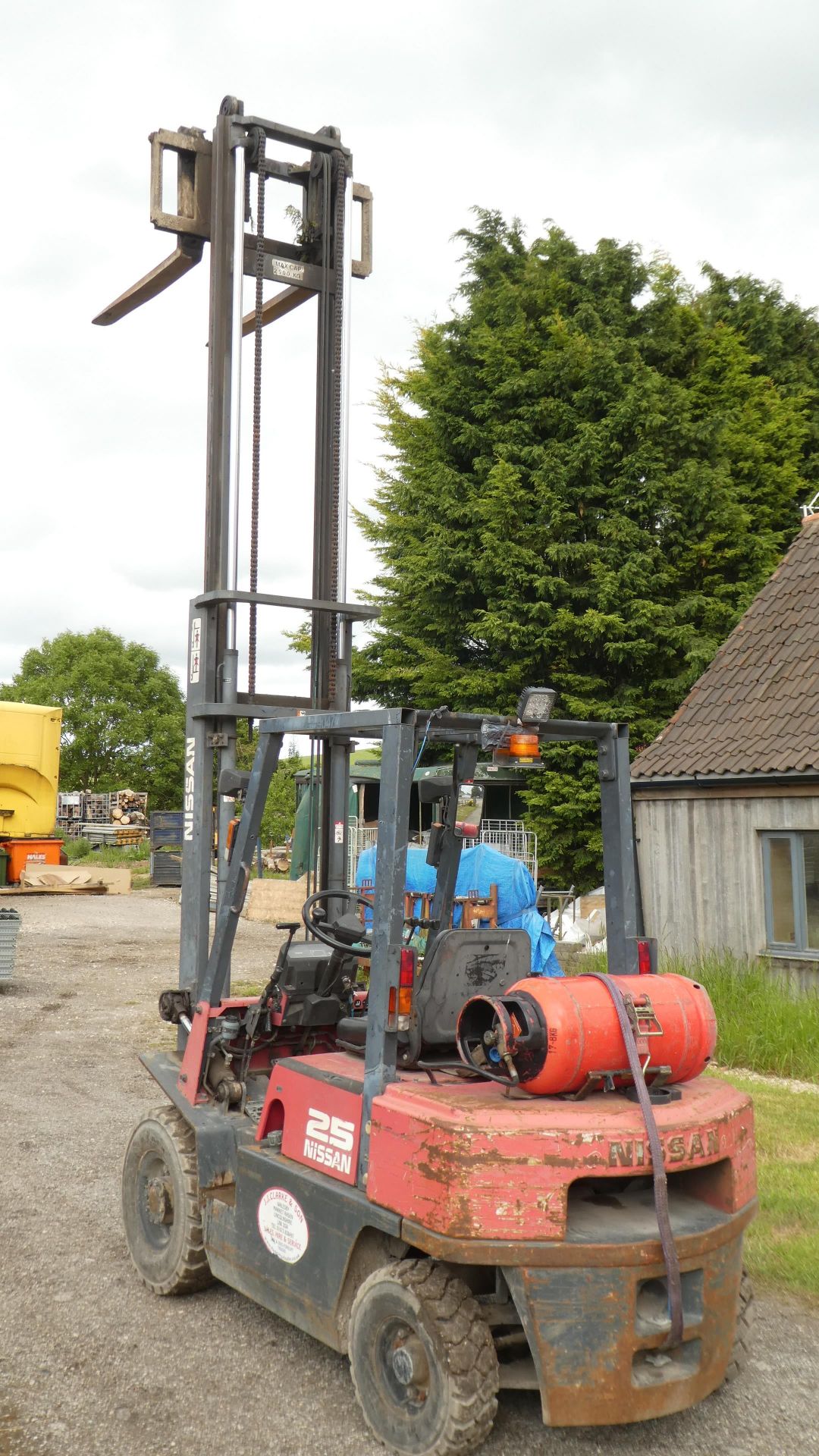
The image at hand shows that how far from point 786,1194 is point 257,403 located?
517 centimetres

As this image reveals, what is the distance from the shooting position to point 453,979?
4.55m

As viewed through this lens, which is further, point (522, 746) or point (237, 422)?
point (237, 422)

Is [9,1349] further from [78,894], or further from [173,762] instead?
[173,762]

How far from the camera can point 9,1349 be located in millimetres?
4793

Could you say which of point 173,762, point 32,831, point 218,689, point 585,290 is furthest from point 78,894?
point 173,762

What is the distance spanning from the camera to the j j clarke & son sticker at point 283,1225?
4465mm

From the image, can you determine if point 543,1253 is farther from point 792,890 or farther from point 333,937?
point 792,890

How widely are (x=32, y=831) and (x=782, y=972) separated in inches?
736

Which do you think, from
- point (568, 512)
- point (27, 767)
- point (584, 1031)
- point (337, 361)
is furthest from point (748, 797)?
point (27, 767)

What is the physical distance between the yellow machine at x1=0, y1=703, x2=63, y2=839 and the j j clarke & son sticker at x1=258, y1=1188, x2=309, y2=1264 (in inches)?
850

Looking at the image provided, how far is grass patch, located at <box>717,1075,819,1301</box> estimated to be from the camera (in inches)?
229

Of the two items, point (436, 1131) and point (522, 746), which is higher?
point (522, 746)

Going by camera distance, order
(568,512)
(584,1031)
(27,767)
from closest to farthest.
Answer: (584,1031), (568,512), (27,767)

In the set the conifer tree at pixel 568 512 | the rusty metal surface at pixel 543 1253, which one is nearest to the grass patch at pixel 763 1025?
the rusty metal surface at pixel 543 1253
